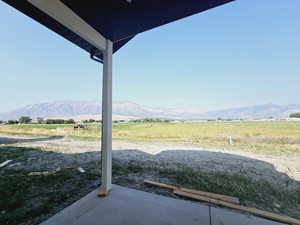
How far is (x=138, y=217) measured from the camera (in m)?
1.37

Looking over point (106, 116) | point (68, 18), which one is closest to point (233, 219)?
point (106, 116)

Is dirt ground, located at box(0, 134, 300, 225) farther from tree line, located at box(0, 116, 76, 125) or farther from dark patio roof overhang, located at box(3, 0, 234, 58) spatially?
tree line, located at box(0, 116, 76, 125)

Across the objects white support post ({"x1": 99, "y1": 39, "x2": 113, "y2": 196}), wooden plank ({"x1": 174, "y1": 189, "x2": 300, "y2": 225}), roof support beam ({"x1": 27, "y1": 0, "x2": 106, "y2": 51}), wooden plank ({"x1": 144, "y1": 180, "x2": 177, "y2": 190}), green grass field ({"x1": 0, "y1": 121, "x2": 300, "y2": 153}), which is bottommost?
wooden plank ({"x1": 174, "y1": 189, "x2": 300, "y2": 225})

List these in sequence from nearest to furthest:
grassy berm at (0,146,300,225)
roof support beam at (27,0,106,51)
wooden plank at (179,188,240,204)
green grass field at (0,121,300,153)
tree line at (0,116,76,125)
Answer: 1. roof support beam at (27,0,106,51)
2. grassy berm at (0,146,300,225)
3. wooden plank at (179,188,240,204)
4. green grass field at (0,121,300,153)
5. tree line at (0,116,76,125)

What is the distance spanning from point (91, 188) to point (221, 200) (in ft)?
6.56

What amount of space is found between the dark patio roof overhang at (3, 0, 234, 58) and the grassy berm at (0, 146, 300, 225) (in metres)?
2.19

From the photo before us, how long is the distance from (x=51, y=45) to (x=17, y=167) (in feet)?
9.94

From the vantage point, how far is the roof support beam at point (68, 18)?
1109 mm

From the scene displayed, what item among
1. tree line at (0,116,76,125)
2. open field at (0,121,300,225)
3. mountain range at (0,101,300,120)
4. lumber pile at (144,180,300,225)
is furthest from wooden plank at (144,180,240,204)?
tree line at (0,116,76,125)

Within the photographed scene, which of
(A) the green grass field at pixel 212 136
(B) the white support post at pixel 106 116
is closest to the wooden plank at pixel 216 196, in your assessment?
(B) the white support post at pixel 106 116

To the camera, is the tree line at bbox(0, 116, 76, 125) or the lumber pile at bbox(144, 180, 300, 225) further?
the tree line at bbox(0, 116, 76, 125)

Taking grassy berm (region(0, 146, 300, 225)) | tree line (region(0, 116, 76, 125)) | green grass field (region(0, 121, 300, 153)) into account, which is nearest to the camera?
grassy berm (region(0, 146, 300, 225))

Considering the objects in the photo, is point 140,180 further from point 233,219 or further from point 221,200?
point 233,219

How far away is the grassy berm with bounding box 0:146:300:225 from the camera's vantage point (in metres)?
1.56
